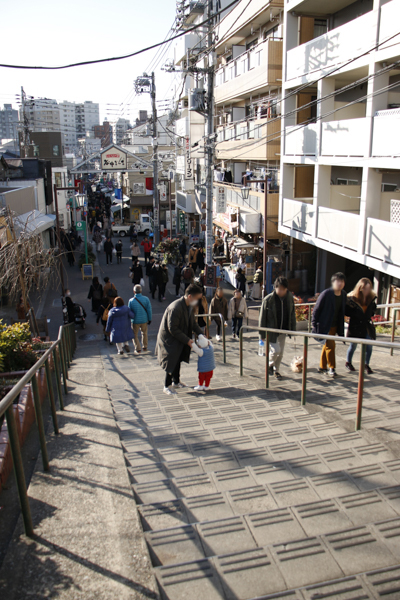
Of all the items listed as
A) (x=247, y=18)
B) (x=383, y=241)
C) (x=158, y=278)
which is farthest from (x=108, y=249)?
(x=383, y=241)

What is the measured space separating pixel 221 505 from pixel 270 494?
1.29 feet

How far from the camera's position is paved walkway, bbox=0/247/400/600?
2646 millimetres

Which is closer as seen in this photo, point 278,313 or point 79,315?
point 278,313

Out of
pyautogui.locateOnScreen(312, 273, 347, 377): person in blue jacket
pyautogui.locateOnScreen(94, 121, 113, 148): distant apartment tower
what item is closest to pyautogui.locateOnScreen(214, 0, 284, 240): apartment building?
pyautogui.locateOnScreen(312, 273, 347, 377): person in blue jacket

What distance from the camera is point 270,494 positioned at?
142 inches

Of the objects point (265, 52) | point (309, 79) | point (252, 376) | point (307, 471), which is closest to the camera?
point (307, 471)

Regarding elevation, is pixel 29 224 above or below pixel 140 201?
below

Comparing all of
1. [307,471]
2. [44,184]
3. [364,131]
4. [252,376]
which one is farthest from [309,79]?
[44,184]

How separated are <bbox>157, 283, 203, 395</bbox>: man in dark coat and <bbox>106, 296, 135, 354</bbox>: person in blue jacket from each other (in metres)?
3.81

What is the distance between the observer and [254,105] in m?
23.6

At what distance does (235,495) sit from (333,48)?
1421cm

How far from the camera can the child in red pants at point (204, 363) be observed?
6734mm

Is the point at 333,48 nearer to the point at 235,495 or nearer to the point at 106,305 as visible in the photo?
the point at 106,305

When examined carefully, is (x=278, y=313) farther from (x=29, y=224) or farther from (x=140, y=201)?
(x=140, y=201)
